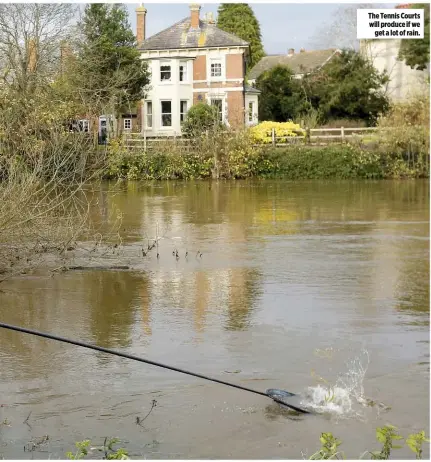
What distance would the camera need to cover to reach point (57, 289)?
1319cm

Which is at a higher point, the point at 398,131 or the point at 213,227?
the point at 398,131

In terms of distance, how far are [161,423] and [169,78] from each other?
3930 cm

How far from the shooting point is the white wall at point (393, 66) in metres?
48.2

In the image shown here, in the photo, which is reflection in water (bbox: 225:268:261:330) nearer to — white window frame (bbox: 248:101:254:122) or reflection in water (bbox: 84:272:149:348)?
reflection in water (bbox: 84:272:149:348)

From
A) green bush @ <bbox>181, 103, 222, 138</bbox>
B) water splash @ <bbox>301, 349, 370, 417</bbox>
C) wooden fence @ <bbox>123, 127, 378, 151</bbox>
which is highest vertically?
green bush @ <bbox>181, 103, 222, 138</bbox>

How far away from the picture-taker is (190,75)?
151 feet

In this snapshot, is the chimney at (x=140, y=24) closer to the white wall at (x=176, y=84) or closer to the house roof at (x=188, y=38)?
the house roof at (x=188, y=38)

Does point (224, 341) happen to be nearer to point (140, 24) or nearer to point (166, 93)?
point (166, 93)

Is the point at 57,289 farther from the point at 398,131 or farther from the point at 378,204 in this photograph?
the point at 398,131

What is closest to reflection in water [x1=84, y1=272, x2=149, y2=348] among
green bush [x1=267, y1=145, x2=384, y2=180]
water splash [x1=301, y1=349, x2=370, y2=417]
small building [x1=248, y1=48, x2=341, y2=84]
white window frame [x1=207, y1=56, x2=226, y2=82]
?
water splash [x1=301, y1=349, x2=370, y2=417]

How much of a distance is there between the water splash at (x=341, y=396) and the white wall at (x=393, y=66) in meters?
40.1

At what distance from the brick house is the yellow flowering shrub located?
7.02 metres

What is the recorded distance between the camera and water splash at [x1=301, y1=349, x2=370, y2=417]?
8.08 m

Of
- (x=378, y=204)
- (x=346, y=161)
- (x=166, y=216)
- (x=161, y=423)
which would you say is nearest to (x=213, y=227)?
(x=166, y=216)
